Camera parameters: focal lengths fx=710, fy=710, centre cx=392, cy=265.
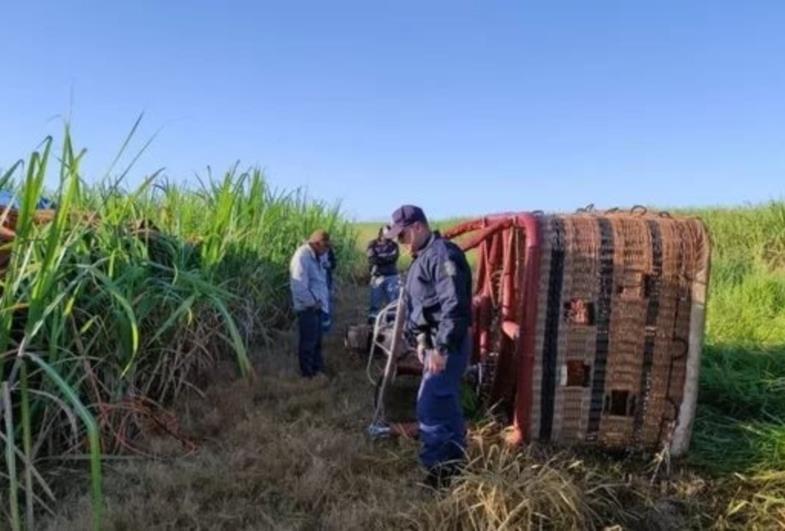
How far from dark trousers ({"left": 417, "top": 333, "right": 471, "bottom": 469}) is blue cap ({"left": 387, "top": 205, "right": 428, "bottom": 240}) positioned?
794mm

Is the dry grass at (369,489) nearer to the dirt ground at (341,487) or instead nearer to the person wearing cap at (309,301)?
the dirt ground at (341,487)

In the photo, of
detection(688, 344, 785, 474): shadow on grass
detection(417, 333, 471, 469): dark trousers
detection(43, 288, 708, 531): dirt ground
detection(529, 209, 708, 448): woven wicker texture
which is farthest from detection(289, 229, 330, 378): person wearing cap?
detection(688, 344, 785, 474): shadow on grass

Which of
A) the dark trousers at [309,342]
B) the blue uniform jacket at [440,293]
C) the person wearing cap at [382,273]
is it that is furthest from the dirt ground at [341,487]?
the person wearing cap at [382,273]

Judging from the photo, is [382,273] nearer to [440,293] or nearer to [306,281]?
[306,281]


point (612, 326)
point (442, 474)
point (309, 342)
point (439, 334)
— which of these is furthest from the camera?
point (309, 342)

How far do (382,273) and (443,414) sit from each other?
4.43m

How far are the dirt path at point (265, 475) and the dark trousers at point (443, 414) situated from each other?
0.25 metres

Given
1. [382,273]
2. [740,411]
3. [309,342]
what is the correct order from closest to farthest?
[740,411] → [309,342] → [382,273]

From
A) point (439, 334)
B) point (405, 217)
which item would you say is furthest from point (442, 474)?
point (405, 217)

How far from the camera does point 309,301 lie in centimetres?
684

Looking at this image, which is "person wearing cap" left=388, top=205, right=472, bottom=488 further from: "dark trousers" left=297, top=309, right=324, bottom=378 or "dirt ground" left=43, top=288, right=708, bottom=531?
"dark trousers" left=297, top=309, right=324, bottom=378

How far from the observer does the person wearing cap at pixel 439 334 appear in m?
4.17

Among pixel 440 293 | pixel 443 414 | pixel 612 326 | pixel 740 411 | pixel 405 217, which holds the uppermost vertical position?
pixel 405 217

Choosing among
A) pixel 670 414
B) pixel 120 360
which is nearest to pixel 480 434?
pixel 670 414
